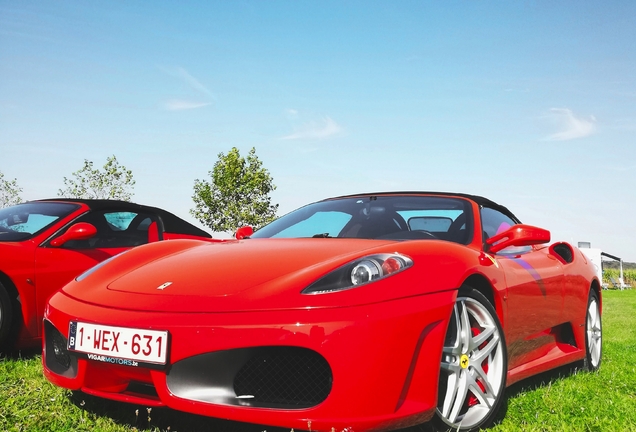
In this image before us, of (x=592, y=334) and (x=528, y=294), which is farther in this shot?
(x=592, y=334)

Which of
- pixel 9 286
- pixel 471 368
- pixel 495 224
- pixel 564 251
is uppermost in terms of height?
pixel 495 224

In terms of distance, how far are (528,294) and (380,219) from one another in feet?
3.37

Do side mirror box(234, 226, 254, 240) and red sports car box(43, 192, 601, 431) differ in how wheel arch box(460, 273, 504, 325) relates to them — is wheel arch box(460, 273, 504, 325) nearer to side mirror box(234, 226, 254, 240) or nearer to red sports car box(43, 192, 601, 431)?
red sports car box(43, 192, 601, 431)

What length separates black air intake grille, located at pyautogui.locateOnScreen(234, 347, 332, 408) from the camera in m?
2.66

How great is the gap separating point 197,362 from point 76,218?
11.8 feet

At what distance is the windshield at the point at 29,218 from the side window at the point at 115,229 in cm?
21

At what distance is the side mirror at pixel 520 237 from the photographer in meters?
3.84

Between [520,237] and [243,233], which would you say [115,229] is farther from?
[520,237]

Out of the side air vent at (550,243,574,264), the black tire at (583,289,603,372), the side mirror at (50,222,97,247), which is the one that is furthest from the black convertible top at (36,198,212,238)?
the black tire at (583,289,603,372)

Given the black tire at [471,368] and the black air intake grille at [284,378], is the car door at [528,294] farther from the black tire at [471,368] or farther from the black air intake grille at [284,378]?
the black air intake grille at [284,378]

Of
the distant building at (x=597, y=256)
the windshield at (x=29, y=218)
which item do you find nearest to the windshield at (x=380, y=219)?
the windshield at (x=29, y=218)

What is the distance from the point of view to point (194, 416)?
3312 mm

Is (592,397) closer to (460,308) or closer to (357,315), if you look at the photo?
(460,308)

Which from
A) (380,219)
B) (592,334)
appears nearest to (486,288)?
(380,219)
